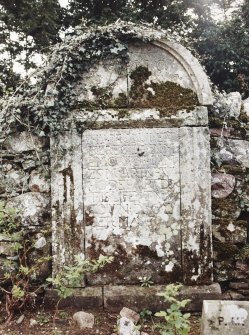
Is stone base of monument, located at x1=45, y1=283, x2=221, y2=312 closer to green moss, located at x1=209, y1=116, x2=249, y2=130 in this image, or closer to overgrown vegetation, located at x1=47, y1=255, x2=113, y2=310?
overgrown vegetation, located at x1=47, y1=255, x2=113, y2=310

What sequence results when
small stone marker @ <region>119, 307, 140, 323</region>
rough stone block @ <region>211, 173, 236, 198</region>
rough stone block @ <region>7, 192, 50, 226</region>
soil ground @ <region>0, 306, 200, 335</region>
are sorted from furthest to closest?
rough stone block @ <region>211, 173, 236, 198</region>, rough stone block @ <region>7, 192, 50, 226</region>, small stone marker @ <region>119, 307, 140, 323</region>, soil ground @ <region>0, 306, 200, 335</region>

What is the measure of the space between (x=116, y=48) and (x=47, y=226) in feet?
6.39

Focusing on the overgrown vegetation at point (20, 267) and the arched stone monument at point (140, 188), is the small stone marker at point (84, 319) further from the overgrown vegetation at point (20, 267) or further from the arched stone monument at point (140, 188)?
the arched stone monument at point (140, 188)

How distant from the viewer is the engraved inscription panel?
12.5 feet

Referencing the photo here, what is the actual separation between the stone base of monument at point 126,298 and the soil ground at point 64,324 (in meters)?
0.07

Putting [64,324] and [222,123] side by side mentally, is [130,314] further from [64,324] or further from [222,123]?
[222,123]

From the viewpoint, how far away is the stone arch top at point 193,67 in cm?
380

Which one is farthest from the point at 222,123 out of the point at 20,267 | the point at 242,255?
the point at 20,267

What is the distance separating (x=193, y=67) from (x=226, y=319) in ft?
7.85

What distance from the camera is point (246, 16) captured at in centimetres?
985

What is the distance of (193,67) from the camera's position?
150 inches

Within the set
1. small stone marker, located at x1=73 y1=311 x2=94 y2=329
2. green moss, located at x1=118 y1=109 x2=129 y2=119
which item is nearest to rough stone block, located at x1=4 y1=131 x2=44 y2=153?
green moss, located at x1=118 y1=109 x2=129 y2=119

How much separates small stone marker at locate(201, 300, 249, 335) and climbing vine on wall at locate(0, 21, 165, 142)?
221 centimetres

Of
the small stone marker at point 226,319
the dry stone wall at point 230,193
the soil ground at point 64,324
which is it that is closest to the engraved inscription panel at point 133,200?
the soil ground at point 64,324
